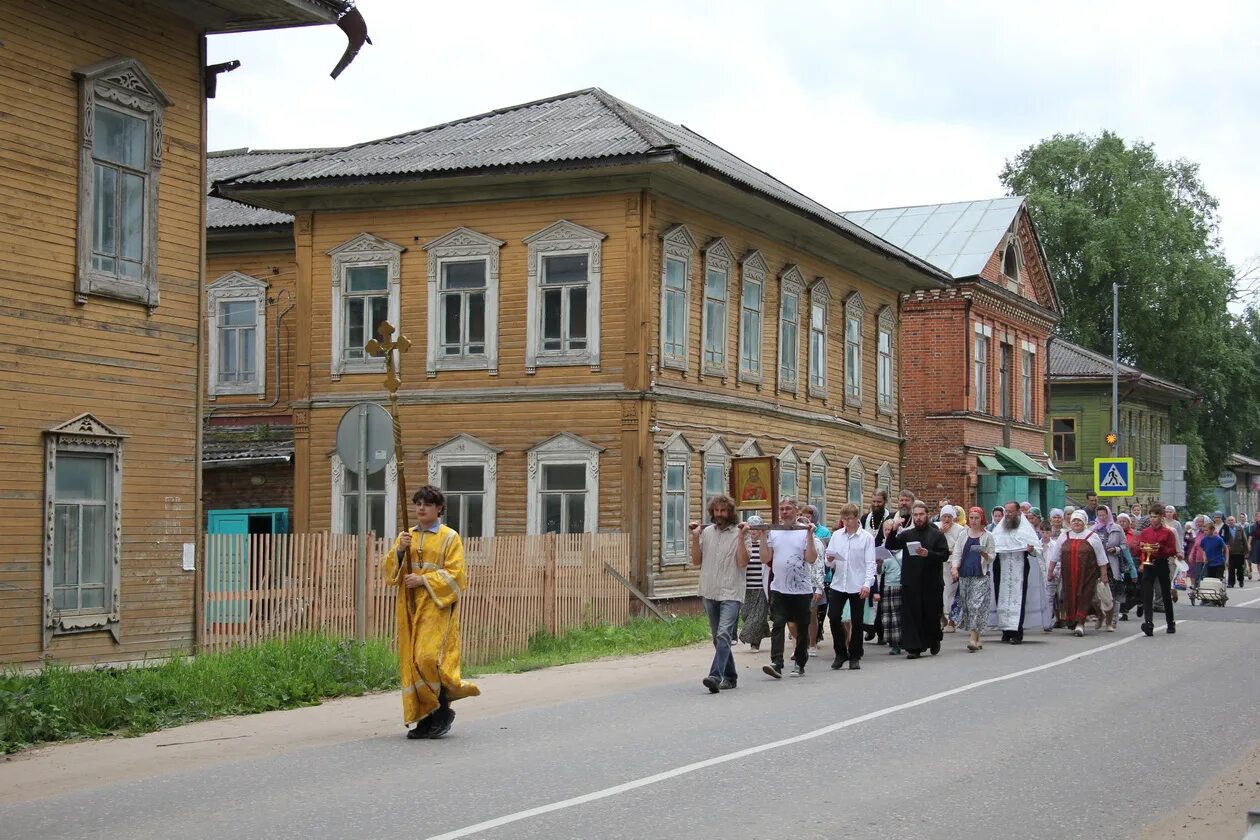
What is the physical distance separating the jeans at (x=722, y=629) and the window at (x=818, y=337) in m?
17.5

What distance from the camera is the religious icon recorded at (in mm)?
22203

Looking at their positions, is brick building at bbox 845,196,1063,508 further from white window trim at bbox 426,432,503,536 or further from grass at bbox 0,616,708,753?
grass at bbox 0,616,708,753

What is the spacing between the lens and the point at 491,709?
1414cm

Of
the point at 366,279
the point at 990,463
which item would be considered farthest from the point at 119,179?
the point at 990,463

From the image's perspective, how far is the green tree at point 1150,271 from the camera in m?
65.9

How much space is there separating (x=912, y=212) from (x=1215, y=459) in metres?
28.2

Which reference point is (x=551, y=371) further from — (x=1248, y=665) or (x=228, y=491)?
(x=1248, y=665)

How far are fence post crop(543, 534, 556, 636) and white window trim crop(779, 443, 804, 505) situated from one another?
9866mm

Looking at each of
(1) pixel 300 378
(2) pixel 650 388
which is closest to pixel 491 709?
(2) pixel 650 388

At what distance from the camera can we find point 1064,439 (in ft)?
210

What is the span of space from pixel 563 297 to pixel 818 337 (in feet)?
26.3

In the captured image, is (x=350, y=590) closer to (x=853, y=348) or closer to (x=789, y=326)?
(x=789, y=326)

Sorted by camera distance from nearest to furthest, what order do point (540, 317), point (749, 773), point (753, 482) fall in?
1. point (749, 773)
2. point (753, 482)
3. point (540, 317)

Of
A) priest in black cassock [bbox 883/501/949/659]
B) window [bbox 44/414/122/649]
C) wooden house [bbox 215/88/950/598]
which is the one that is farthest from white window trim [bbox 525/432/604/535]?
window [bbox 44/414/122/649]
